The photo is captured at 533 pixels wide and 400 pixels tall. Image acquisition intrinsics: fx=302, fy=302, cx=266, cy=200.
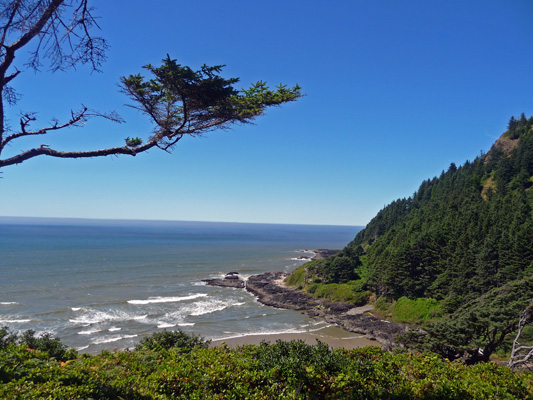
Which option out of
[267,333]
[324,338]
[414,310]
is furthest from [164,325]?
[414,310]

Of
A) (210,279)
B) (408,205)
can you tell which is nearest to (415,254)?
(210,279)

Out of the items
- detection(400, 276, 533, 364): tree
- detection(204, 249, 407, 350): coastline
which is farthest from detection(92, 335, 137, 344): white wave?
detection(400, 276, 533, 364): tree

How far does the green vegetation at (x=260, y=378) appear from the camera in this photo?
18.3ft

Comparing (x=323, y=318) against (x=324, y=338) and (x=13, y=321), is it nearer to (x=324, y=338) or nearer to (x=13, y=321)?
(x=324, y=338)

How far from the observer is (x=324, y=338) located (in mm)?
30938

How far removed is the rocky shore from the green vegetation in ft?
72.7

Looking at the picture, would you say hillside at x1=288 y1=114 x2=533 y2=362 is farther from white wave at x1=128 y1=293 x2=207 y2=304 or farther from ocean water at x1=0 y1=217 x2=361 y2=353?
white wave at x1=128 y1=293 x2=207 y2=304

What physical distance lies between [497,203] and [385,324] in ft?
111

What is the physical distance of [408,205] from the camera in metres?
102

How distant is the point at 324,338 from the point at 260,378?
2694 cm

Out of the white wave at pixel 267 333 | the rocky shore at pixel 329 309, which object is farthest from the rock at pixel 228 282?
the white wave at pixel 267 333

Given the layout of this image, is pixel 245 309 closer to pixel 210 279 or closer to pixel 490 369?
pixel 210 279

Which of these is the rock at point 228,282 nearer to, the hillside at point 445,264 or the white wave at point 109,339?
the hillside at point 445,264

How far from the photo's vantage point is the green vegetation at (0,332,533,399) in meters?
5.57
